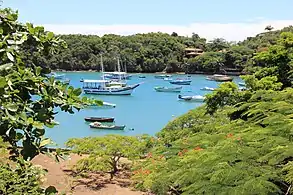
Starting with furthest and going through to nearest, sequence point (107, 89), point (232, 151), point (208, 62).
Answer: point (208, 62) → point (107, 89) → point (232, 151)

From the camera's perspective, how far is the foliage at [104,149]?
438 inches

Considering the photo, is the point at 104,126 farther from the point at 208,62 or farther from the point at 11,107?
the point at 208,62

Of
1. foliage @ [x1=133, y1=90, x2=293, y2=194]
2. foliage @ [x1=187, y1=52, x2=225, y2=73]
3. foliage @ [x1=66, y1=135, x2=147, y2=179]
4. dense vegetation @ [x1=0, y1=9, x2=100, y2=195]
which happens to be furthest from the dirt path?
foliage @ [x1=187, y1=52, x2=225, y2=73]

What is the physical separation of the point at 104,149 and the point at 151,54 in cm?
5210

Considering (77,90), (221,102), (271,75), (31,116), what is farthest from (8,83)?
(271,75)

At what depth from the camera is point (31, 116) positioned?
1181 mm

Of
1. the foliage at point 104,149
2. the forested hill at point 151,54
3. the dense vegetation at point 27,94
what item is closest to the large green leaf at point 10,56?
the dense vegetation at point 27,94

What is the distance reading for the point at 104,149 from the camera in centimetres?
1138

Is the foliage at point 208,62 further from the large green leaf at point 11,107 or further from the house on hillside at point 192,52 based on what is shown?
the large green leaf at point 11,107

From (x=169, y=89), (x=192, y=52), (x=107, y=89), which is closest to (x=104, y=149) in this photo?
(x=107, y=89)

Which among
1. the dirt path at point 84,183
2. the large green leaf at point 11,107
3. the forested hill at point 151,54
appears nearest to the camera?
the large green leaf at point 11,107

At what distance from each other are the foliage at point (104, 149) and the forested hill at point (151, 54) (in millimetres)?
45363

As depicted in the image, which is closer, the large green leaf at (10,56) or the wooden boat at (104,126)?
the large green leaf at (10,56)

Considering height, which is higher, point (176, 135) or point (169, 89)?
point (176, 135)
